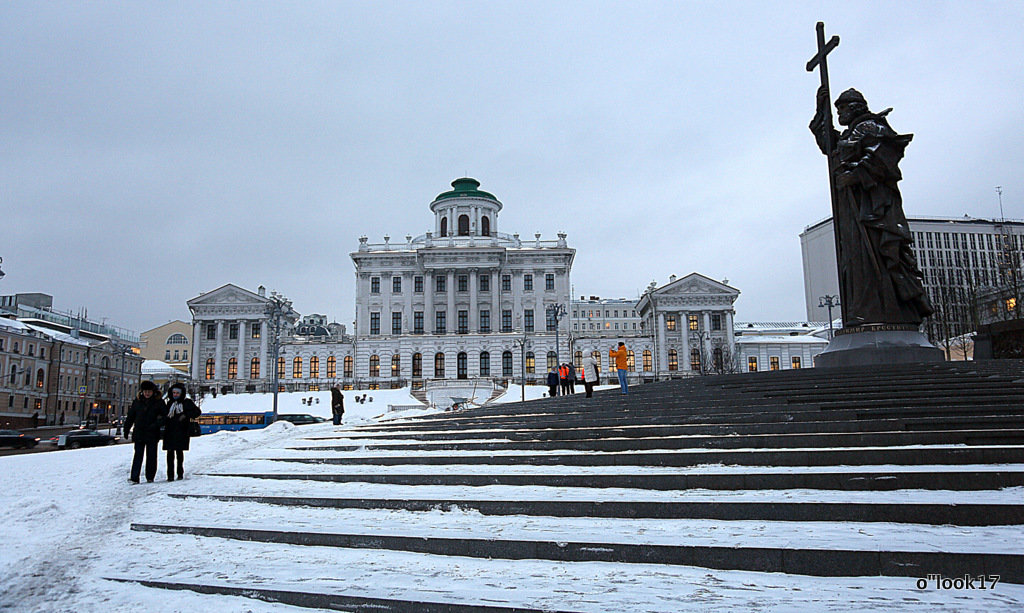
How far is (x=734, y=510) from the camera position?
578 centimetres

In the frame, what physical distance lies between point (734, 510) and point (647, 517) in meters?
0.78

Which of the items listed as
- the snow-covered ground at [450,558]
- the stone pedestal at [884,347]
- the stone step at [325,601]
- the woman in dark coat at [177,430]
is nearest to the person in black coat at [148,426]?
the woman in dark coat at [177,430]

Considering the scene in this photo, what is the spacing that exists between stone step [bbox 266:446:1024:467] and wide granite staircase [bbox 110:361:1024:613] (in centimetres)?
2

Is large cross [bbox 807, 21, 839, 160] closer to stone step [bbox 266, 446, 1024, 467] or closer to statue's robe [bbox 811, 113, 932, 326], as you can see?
statue's robe [bbox 811, 113, 932, 326]

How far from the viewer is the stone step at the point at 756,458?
645 cm

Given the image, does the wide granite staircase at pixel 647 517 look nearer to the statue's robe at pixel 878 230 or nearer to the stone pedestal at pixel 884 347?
the stone pedestal at pixel 884 347

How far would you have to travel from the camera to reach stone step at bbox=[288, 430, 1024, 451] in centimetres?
707

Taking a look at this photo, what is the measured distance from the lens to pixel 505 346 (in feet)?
219

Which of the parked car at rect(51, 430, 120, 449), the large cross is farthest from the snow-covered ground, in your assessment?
the parked car at rect(51, 430, 120, 449)

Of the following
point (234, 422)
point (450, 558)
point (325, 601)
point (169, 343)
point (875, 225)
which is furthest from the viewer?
point (169, 343)

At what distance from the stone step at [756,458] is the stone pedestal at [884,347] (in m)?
9.14

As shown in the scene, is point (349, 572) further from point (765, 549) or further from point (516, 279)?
point (516, 279)

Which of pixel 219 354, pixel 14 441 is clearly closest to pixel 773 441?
pixel 14 441

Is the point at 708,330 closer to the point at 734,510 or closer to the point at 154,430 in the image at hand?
the point at 154,430
